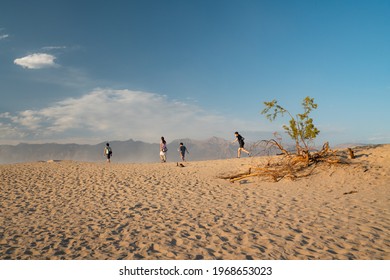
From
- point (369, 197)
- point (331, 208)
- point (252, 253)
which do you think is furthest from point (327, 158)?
point (252, 253)

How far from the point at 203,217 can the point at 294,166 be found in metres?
9.62

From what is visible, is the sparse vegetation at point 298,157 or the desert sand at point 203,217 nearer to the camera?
the desert sand at point 203,217

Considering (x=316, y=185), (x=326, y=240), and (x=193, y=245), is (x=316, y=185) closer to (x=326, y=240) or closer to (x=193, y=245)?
(x=326, y=240)

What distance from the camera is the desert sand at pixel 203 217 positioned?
5621 millimetres

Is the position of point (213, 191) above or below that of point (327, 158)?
below

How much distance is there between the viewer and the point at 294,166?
1567cm

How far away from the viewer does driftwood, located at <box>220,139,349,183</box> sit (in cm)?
1450

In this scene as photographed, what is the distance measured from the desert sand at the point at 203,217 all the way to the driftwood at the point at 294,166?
50cm

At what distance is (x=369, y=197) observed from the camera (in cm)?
1046

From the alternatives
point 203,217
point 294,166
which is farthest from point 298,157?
point 203,217

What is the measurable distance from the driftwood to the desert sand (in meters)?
0.50

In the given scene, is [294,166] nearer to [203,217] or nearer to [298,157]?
[298,157]

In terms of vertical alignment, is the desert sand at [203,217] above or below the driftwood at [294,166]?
below

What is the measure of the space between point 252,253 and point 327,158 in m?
12.1
